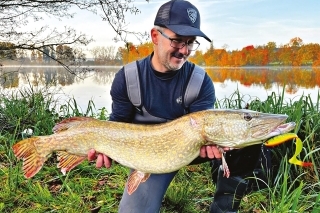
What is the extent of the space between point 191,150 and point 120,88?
25.0 inches

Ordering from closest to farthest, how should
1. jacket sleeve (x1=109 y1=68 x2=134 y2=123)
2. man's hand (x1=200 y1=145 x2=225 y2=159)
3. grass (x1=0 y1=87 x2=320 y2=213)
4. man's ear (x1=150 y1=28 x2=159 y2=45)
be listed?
man's hand (x1=200 y1=145 x2=225 y2=159) → man's ear (x1=150 y1=28 x2=159 y2=45) → jacket sleeve (x1=109 y1=68 x2=134 y2=123) → grass (x1=0 y1=87 x2=320 y2=213)

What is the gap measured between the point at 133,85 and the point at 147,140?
0.38m

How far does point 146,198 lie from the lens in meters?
1.90

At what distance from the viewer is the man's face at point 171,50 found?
6.04 ft

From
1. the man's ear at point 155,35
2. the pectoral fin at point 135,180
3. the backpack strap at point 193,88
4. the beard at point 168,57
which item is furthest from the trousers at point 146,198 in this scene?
the man's ear at point 155,35

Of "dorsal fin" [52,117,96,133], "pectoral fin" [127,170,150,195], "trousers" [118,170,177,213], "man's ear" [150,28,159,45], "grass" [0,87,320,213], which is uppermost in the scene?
Answer: "man's ear" [150,28,159,45]

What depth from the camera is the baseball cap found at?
71.0 inches

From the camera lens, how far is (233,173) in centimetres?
209

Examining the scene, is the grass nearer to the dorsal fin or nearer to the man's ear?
the dorsal fin

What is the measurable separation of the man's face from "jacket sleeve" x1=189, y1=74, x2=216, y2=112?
0.23 m

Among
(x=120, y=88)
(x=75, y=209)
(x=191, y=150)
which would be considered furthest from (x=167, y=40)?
(x=75, y=209)

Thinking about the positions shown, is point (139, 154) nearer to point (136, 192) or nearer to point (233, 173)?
point (136, 192)

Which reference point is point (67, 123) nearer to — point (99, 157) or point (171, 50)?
point (99, 157)

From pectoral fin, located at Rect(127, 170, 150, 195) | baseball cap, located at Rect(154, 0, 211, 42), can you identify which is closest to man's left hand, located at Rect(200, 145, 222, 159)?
pectoral fin, located at Rect(127, 170, 150, 195)
